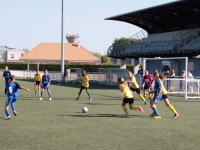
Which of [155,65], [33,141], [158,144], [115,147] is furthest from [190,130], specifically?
[155,65]

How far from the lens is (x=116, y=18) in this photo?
5378cm

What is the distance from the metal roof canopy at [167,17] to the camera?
4188 centimetres

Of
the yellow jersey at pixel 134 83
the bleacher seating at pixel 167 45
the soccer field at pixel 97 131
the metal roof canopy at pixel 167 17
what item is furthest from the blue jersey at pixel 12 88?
the metal roof canopy at pixel 167 17

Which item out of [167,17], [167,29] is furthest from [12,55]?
[167,17]

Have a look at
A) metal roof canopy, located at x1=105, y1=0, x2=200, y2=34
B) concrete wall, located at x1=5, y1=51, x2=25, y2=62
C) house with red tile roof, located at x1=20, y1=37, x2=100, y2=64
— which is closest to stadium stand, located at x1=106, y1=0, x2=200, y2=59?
metal roof canopy, located at x1=105, y1=0, x2=200, y2=34

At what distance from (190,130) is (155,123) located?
175 centimetres

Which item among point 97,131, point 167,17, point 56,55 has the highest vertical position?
point 167,17

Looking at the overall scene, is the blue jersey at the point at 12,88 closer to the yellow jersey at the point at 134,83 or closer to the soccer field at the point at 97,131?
the soccer field at the point at 97,131

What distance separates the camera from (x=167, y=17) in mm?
47344

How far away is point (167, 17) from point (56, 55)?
61285 mm

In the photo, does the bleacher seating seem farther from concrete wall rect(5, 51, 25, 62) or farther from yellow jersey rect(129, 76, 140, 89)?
concrete wall rect(5, 51, 25, 62)

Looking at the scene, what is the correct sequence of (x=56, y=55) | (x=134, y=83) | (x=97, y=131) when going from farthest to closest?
(x=56, y=55)
(x=134, y=83)
(x=97, y=131)

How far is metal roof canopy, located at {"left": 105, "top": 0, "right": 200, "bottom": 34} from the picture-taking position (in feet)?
137

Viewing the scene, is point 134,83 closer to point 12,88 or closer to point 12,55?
point 12,88
